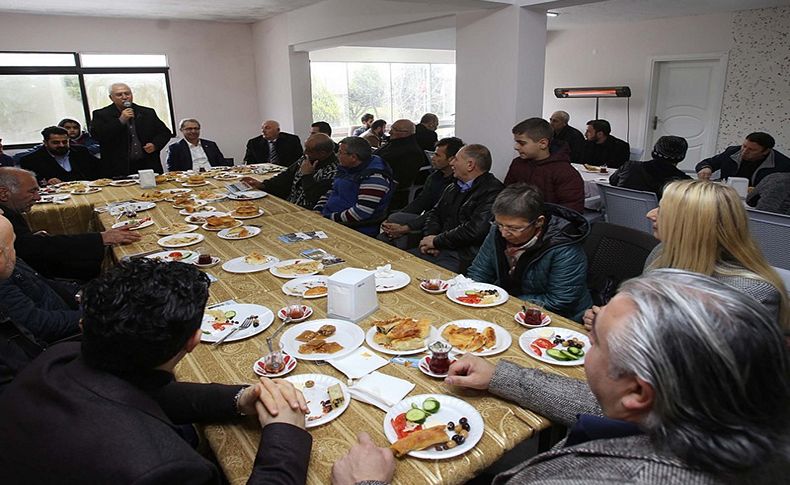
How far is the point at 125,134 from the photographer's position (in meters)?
5.59

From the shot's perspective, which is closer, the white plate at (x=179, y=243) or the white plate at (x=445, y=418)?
the white plate at (x=445, y=418)

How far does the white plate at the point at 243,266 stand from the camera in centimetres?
241

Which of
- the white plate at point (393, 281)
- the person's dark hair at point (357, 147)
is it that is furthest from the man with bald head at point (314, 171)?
the white plate at point (393, 281)

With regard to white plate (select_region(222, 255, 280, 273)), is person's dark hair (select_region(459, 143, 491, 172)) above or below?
above

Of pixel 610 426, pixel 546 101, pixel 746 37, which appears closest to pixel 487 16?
pixel 610 426

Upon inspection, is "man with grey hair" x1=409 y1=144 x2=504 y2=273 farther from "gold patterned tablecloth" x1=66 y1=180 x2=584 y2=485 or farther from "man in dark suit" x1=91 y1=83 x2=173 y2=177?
"man in dark suit" x1=91 y1=83 x2=173 y2=177

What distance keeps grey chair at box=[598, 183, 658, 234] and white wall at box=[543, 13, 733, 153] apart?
5.34m

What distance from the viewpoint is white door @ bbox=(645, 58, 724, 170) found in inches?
299

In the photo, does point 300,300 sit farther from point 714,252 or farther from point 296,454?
point 714,252

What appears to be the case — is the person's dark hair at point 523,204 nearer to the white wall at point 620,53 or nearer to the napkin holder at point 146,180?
the napkin holder at point 146,180

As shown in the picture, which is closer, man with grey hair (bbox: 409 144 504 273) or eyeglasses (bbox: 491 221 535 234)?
eyeglasses (bbox: 491 221 535 234)

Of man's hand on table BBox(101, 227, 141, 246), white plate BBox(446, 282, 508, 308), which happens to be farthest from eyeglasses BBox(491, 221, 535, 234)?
man's hand on table BBox(101, 227, 141, 246)

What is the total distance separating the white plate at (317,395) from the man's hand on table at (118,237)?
2015mm

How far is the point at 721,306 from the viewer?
2.31 ft
